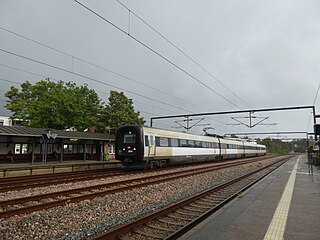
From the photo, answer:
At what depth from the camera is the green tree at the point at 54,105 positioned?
109ft

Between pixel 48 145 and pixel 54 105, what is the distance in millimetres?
7033

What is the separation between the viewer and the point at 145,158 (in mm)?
18078

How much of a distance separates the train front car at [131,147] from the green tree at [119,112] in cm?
1976

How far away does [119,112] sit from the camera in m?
38.7

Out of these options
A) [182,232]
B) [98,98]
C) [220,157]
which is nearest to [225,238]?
[182,232]

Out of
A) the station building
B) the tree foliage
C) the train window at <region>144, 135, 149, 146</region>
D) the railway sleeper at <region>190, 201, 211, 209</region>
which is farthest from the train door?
the tree foliage

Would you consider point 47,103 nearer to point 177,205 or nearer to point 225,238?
point 177,205

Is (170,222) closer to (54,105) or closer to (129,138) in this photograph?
(129,138)

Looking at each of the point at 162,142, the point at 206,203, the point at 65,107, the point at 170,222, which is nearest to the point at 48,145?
the point at 65,107

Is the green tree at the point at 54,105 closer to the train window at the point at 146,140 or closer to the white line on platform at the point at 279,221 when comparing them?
the train window at the point at 146,140

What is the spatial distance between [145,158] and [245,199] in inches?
379

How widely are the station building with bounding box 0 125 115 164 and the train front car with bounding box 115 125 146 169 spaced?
21.5 feet

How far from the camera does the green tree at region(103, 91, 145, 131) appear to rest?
38594 millimetres

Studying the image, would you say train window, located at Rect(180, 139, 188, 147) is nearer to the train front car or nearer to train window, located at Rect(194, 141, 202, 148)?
train window, located at Rect(194, 141, 202, 148)
